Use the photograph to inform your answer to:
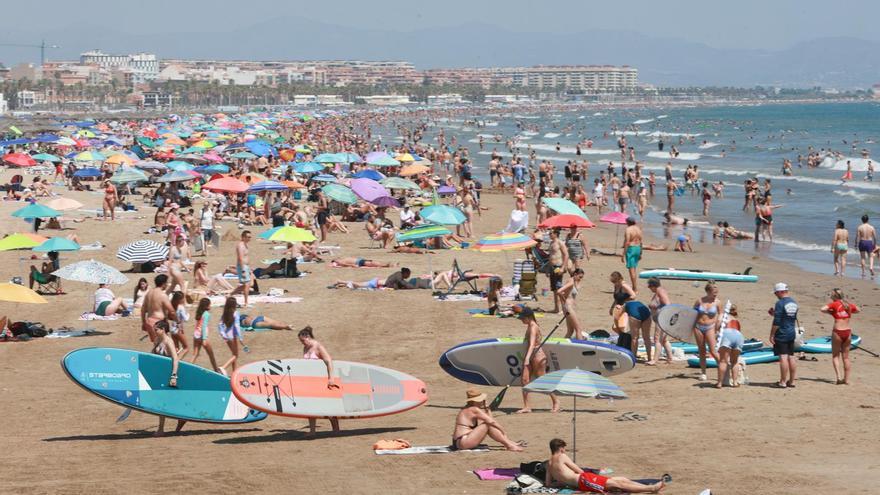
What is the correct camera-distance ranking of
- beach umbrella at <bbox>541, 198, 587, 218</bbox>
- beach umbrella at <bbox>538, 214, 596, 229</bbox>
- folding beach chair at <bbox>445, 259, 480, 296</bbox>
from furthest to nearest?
beach umbrella at <bbox>541, 198, 587, 218</bbox> < beach umbrella at <bbox>538, 214, 596, 229</bbox> < folding beach chair at <bbox>445, 259, 480, 296</bbox>

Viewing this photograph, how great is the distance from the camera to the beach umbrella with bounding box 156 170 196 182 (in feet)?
105

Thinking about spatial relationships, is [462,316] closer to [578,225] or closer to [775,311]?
[578,225]

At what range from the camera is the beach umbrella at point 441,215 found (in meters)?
20.3

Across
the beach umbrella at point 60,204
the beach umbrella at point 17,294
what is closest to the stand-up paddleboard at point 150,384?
the beach umbrella at point 17,294

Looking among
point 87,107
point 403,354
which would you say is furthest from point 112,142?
point 87,107

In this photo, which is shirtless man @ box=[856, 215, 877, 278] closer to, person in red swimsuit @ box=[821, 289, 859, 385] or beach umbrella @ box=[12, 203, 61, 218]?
person in red swimsuit @ box=[821, 289, 859, 385]

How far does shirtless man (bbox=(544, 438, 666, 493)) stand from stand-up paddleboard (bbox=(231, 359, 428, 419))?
94.1 inches

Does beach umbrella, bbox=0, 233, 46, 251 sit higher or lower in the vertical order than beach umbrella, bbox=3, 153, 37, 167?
higher

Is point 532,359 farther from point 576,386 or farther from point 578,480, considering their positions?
point 578,480

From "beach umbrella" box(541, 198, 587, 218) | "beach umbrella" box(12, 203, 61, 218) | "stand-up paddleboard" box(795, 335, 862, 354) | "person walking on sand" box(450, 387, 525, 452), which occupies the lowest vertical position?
"stand-up paddleboard" box(795, 335, 862, 354)

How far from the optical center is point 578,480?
28.3ft

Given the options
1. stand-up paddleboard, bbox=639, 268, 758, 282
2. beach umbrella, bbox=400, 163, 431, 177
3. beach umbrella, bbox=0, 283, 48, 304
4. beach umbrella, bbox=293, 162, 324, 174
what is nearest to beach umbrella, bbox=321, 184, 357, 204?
stand-up paddleboard, bbox=639, 268, 758, 282

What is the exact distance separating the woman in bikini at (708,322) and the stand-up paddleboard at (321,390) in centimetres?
342

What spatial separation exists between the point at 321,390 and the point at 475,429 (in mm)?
1660
